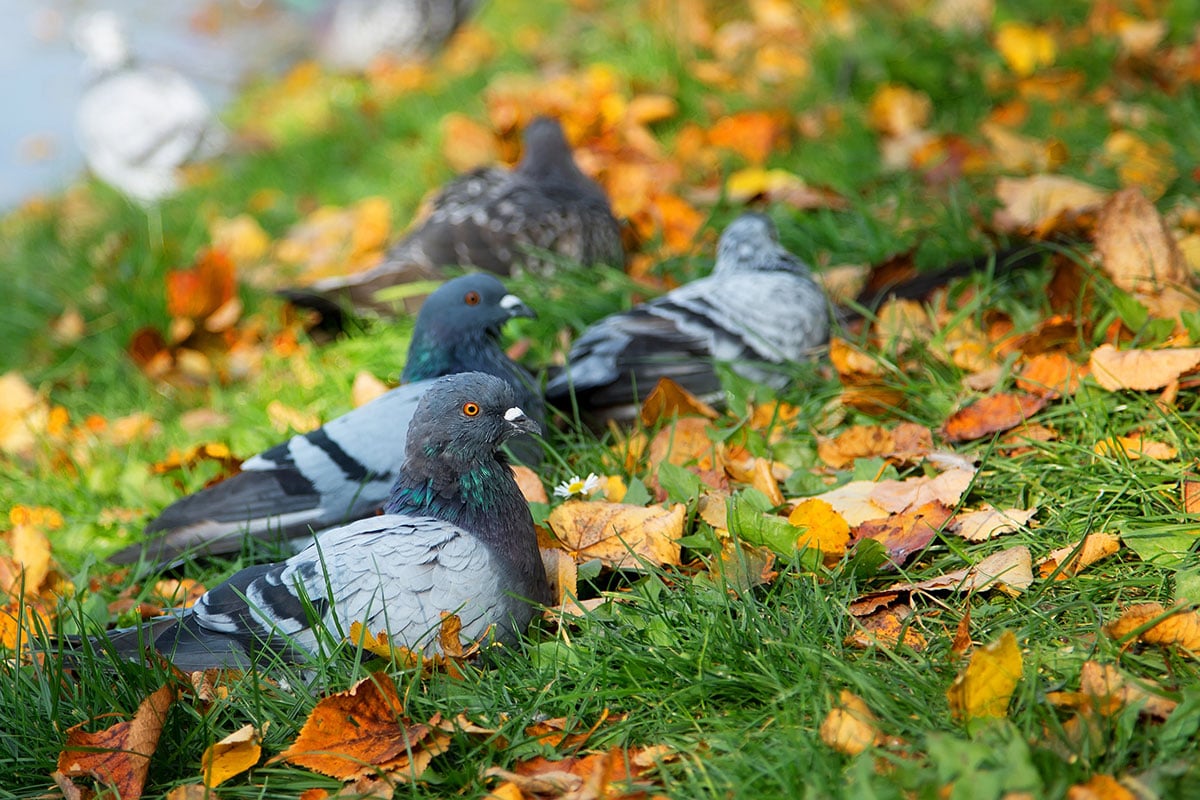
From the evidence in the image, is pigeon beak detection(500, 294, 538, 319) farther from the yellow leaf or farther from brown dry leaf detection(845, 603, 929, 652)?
the yellow leaf

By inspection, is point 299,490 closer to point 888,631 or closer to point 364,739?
point 364,739

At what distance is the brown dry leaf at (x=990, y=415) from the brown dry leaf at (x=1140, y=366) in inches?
7.0

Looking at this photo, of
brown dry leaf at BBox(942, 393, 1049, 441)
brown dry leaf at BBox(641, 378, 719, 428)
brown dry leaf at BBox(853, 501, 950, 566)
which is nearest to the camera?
brown dry leaf at BBox(853, 501, 950, 566)

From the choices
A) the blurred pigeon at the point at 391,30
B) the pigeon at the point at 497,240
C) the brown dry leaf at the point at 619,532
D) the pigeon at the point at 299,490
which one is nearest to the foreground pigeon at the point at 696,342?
the pigeon at the point at 299,490

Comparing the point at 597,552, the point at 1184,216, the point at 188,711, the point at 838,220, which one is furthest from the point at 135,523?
the point at 1184,216

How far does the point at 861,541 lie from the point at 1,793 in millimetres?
1908

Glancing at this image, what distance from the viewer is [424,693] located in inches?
98.5

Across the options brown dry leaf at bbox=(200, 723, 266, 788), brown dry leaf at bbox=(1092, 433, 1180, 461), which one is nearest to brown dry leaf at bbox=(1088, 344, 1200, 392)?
brown dry leaf at bbox=(1092, 433, 1180, 461)

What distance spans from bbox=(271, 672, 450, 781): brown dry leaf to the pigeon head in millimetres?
1659

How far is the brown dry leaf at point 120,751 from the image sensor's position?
2.31m

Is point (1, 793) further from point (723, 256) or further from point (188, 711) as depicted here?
point (723, 256)

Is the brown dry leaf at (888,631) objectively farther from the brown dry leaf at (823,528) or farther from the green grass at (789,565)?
the brown dry leaf at (823,528)

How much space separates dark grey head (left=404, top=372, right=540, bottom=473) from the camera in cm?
279

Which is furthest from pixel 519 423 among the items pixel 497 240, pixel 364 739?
pixel 497 240
